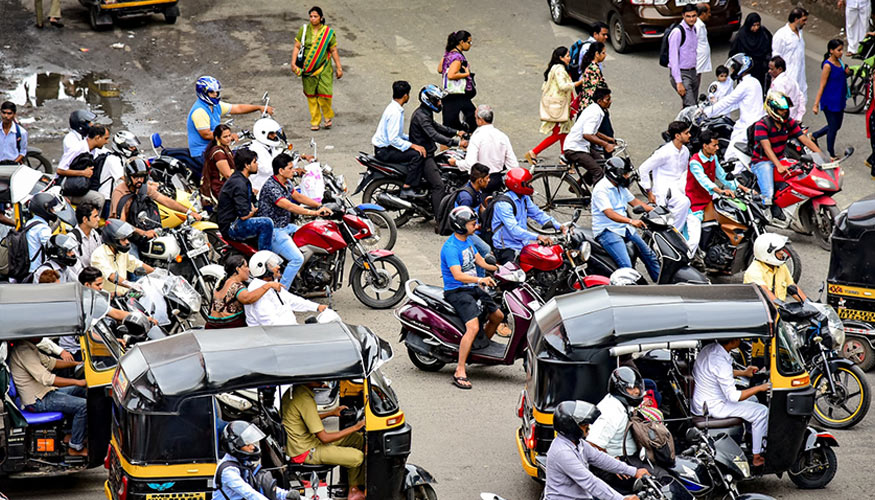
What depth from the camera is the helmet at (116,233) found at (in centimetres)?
1141

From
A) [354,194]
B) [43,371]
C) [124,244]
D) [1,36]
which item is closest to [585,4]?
[354,194]

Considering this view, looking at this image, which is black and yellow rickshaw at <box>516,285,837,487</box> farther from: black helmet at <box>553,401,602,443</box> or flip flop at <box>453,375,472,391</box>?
flip flop at <box>453,375,472,391</box>

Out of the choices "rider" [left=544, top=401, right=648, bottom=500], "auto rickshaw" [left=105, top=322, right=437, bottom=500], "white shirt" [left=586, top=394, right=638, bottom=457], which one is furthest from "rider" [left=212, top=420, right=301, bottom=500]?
"white shirt" [left=586, top=394, right=638, bottom=457]

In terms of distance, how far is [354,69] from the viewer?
21172mm

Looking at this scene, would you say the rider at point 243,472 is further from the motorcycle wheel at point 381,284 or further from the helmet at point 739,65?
the helmet at point 739,65

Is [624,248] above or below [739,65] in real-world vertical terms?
below

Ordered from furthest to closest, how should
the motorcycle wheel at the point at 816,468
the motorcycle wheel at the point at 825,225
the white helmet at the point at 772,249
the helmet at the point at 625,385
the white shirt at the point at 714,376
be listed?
the motorcycle wheel at the point at 825,225, the white helmet at the point at 772,249, the motorcycle wheel at the point at 816,468, the white shirt at the point at 714,376, the helmet at the point at 625,385

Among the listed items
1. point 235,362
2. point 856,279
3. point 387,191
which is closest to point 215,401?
point 235,362

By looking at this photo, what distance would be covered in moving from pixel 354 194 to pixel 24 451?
6.69m

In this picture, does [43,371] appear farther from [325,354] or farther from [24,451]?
[325,354]

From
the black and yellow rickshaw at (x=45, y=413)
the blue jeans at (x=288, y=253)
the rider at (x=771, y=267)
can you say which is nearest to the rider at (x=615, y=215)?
the rider at (x=771, y=267)

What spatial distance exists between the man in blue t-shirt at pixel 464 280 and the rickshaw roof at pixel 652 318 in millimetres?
2018

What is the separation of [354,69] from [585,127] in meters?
6.84

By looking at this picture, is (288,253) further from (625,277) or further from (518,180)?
(625,277)
